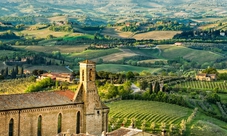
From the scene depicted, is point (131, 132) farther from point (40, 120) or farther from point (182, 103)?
point (182, 103)

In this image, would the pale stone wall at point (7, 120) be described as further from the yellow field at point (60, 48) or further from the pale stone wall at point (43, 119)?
the yellow field at point (60, 48)

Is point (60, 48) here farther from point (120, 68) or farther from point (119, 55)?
point (120, 68)

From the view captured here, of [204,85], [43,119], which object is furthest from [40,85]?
[43,119]

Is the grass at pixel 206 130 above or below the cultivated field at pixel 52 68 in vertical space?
above

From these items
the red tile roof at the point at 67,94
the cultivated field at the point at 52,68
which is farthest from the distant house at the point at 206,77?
the red tile roof at the point at 67,94

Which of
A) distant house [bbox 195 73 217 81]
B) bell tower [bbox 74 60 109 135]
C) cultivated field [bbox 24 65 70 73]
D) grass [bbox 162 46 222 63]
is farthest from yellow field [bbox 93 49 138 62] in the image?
bell tower [bbox 74 60 109 135]
